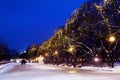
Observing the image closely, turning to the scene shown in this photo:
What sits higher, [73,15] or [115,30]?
[73,15]

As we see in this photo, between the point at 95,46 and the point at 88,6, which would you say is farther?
the point at 95,46

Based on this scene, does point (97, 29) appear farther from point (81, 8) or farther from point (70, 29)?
point (70, 29)

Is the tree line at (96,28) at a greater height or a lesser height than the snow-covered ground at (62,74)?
greater

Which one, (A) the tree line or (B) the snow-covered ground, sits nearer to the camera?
(B) the snow-covered ground

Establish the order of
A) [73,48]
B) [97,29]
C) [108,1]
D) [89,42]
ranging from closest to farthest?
[108,1] → [97,29] → [89,42] → [73,48]

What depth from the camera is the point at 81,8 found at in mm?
63438

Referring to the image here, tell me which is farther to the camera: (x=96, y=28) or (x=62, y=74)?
(x=96, y=28)

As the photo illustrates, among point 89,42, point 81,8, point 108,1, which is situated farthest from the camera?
point 89,42

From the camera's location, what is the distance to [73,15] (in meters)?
66.9

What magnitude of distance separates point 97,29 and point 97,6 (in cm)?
493

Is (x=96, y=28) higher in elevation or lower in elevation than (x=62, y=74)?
higher

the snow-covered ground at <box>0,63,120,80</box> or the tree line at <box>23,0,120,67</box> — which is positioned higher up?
the tree line at <box>23,0,120,67</box>

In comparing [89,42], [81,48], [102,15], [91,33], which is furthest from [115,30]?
[81,48]

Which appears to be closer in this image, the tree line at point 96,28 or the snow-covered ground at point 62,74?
the snow-covered ground at point 62,74
